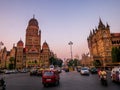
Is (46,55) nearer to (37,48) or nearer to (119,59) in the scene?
(37,48)

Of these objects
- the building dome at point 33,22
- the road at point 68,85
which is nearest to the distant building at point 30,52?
the building dome at point 33,22

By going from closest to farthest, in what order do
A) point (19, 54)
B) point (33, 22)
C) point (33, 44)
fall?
1. point (19, 54)
2. point (33, 44)
3. point (33, 22)

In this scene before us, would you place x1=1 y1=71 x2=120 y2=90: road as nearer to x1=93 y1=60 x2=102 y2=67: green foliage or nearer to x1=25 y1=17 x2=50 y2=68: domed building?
x1=93 y1=60 x2=102 y2=67: green foliage

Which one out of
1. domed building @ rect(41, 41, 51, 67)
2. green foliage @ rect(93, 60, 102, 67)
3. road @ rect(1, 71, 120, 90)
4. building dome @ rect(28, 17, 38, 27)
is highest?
building dome @ rect(28, 17, 38, 27)

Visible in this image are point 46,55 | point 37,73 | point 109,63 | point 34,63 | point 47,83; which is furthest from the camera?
point 46,55

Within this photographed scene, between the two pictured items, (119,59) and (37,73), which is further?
(119,59)

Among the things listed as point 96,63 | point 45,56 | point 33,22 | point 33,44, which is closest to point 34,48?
point 33,44

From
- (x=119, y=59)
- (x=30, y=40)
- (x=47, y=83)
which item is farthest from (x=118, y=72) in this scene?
(x=30, y=40)

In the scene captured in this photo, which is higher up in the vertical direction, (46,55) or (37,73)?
(46,55)

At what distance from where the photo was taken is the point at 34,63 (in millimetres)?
94625

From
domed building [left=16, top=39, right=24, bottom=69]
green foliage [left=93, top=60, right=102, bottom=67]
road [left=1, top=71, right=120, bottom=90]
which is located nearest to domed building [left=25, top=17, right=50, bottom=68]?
domed building [left=16, top=39, right=24, bottom=69]

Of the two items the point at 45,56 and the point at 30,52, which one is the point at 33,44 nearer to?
the point at 30,52

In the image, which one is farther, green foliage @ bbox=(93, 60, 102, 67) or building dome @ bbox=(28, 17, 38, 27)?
building dome @ bbox=(28, 17, 38, 27)

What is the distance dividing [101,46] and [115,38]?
867cm
